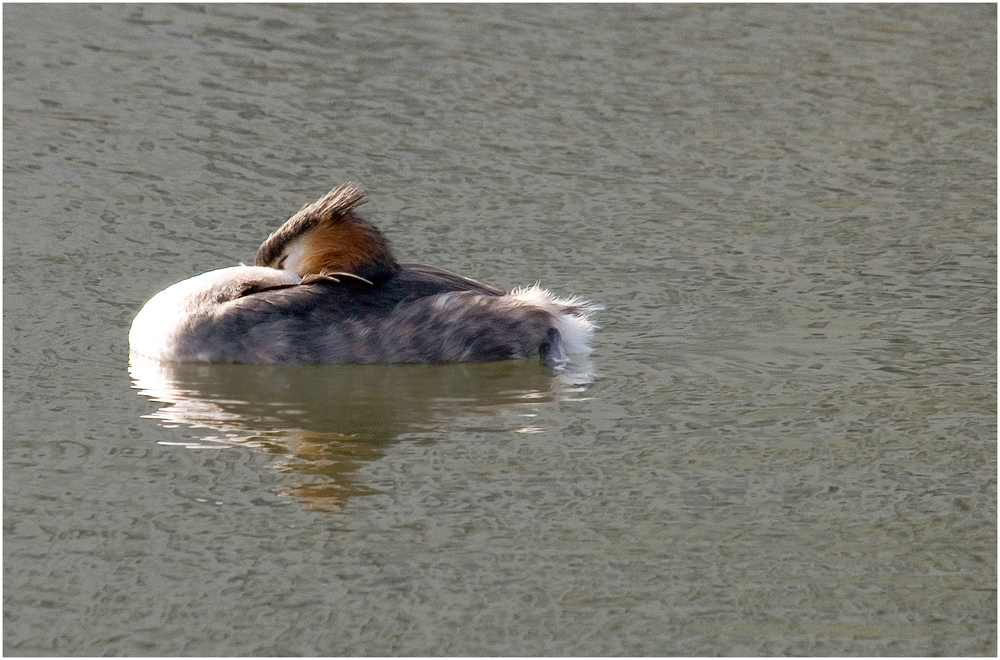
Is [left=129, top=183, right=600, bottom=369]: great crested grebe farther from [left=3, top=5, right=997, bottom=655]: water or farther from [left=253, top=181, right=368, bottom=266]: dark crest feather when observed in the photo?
[left=3, top=5, right=997, bottom=655]: water

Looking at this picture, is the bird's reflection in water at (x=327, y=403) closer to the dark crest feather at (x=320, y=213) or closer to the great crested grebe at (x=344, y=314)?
the great crested grebe at (x=344, y=314)

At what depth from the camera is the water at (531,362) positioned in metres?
4.90

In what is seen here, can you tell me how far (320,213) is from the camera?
7180 mm

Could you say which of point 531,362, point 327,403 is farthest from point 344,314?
point 531,362

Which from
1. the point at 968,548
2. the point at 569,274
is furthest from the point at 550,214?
the point at 968,548

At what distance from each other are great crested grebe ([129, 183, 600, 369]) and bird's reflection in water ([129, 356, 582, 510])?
0.07 meters

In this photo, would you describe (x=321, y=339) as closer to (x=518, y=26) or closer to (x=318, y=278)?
(x=318, y=278)

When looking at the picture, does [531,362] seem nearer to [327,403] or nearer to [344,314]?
[344,314]

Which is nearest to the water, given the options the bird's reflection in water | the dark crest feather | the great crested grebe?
the bird's reflection in water

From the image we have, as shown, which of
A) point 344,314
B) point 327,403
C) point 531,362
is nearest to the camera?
point 327,403

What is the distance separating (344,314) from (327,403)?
633mm

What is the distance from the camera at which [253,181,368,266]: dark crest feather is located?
712 centimetres

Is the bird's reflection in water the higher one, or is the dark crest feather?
the dark crest feather

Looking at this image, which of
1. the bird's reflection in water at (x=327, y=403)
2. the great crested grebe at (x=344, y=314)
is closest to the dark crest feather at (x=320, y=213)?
the great crested grebe at (x=344, y=314)
